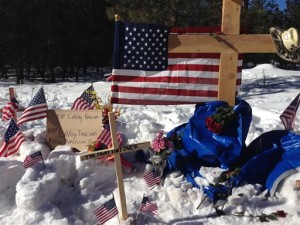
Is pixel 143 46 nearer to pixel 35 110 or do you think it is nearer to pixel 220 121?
pixel 220 121

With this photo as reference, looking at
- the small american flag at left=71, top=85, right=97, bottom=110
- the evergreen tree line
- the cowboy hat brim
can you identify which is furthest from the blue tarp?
the evergreen tree line

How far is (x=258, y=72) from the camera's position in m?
15.9

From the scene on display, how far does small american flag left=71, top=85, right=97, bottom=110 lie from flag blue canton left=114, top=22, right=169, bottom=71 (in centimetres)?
113

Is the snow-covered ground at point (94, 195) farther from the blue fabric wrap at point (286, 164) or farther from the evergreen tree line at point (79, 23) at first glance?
the evergreen tree line at point (79, 23)

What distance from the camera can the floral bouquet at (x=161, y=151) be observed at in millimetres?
3787

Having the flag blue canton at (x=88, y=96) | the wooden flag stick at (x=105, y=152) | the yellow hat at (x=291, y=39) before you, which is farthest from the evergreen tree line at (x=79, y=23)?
the wooden flag stick at (x=105, y=152)

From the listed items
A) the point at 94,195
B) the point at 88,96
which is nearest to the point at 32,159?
the point at 94,195

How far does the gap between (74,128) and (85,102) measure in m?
0.64

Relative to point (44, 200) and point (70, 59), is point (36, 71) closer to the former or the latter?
point (70, 59)

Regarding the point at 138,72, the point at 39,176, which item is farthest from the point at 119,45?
the point at 39,176

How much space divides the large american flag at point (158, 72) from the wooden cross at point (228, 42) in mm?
174

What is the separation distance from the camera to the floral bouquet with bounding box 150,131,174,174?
149 inches

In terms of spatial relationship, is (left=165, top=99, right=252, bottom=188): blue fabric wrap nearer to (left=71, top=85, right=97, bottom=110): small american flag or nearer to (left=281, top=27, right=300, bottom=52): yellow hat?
(left=281, top=27, right=300, bottom=52): yellow hat

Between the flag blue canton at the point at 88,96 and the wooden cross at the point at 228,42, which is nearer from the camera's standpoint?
the wooden cross at the point at 228,42
